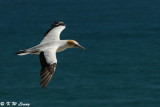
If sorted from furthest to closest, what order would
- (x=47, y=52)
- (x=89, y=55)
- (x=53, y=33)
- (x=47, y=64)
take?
(x=89, y=55) → (x=53, y=33) → (x=47, y=52) → (x=47, y=64)

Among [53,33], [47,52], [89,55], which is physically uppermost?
[53,33]

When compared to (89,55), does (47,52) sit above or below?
above

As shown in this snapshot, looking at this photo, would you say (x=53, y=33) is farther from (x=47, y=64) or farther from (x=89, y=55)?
(x=89, y=55)

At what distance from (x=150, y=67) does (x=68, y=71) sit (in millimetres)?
8704

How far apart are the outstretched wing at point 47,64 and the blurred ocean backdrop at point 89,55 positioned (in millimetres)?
35192

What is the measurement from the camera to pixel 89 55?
6662 cm

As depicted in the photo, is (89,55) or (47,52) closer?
(47,52)

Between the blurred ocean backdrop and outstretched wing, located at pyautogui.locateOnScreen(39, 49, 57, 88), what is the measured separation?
1386 inches

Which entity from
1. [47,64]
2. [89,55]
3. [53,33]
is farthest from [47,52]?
[89,55]

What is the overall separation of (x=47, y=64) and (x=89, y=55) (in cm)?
4670

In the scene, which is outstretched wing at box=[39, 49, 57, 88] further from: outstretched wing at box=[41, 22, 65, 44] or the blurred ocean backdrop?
the blurred ocean backdrop

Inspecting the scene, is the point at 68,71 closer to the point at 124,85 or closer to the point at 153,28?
the point at 124,85

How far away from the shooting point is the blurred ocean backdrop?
57.5 meters

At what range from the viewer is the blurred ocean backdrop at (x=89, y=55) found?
2265 inches
